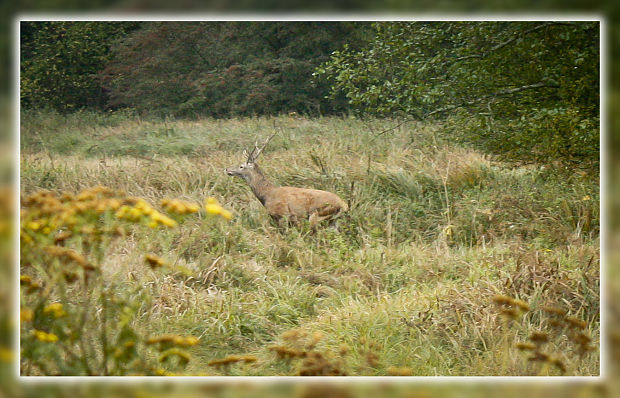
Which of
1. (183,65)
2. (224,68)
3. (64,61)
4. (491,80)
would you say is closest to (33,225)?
(64,61)

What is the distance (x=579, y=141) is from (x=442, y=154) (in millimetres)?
731

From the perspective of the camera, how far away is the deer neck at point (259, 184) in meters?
3.87

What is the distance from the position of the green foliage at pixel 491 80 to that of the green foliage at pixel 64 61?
1.15 meters

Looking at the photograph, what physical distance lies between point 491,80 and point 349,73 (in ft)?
2.59

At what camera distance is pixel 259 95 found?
3.79 metres

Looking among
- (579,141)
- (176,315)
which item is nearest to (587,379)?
(579,141)

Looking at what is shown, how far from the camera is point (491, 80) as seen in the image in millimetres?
3859

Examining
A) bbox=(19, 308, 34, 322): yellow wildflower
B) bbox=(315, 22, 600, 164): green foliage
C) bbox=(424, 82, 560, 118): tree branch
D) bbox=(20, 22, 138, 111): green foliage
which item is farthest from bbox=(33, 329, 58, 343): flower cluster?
bbox=(424, 82, 560, 118): tree branch

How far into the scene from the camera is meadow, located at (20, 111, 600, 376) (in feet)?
11.9

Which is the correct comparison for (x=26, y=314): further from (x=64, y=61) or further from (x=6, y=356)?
(x=64, y=61)

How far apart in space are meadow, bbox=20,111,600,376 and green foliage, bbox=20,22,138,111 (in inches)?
3.9

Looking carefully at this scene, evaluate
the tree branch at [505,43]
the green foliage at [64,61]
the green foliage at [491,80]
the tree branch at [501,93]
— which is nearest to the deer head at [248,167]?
the green foliage at [491,80]

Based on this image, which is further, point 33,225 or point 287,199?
point 287,199

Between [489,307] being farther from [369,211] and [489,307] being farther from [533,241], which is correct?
[369,211]
